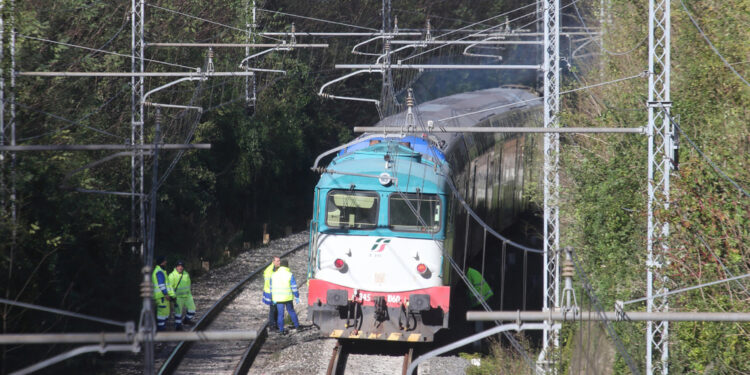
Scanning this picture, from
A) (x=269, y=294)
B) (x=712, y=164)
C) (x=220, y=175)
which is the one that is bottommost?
(x=269, y=294)

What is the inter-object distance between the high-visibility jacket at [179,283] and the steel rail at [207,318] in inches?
27.2

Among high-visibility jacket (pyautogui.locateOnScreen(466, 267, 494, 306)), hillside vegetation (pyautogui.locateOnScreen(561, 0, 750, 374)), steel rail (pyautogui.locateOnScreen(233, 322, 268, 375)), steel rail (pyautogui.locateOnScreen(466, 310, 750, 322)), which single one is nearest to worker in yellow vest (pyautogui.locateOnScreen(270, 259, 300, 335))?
steel rail (pyautogui.locateOnScreen(233, 322, 268, 375))

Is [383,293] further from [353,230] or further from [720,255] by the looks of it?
[720,255]

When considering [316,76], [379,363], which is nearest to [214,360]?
[379,363]

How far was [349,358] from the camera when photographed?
14219 mm

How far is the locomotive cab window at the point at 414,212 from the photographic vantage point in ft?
44.4

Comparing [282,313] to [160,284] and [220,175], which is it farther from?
[220,175]

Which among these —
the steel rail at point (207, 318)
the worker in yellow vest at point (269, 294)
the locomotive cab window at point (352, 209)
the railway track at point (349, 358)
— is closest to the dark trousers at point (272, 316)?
the worker in yellow vest at point (269, 294)

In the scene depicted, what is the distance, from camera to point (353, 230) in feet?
44.8

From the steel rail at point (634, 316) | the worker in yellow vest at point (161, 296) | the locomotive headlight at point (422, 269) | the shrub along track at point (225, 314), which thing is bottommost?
the shrub along track at point (225, 314)

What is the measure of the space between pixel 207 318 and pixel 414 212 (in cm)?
555

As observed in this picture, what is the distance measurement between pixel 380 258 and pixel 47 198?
527 cm

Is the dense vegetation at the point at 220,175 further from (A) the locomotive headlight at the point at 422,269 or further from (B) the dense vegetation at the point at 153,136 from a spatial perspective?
(A) the locomotive headlight at the point at 422,269

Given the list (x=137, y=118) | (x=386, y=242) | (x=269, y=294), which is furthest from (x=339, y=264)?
(x=137, y=118)
